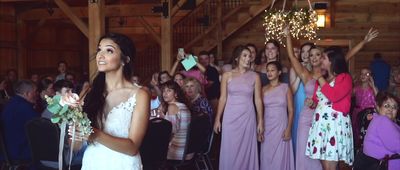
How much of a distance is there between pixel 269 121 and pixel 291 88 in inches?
16.8

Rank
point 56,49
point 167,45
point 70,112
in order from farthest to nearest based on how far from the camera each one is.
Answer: point 56,49, point 167,45, point 70,112

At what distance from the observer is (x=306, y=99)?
5691mm

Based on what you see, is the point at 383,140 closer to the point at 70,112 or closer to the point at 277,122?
the point at 277,122

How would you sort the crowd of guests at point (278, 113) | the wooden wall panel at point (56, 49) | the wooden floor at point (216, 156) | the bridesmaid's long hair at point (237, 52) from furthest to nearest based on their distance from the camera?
the wooden wall panel at point (56, 49), the wooden floor at point (216, 156), the bridesmaid's long hair at point (237, 52), the crowd of guests at point (278, 113)

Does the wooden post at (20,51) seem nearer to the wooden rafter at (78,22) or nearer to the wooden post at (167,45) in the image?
the wooden rafter at (78,22)

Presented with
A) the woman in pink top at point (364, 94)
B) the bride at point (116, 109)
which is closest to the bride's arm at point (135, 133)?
the bride at point (116, 109)

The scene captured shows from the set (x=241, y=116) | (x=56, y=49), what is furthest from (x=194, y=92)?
(x=56, y=49)

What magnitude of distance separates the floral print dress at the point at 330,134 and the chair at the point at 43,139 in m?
2.20

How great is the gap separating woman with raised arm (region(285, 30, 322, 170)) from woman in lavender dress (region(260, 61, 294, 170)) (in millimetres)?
205

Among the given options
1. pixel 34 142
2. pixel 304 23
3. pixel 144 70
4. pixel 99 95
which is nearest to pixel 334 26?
pixel 144 70

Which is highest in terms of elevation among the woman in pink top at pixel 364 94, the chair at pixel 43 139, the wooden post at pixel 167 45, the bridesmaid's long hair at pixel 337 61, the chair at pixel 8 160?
the wooden post at pixel 167 45

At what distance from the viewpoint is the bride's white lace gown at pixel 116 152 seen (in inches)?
107

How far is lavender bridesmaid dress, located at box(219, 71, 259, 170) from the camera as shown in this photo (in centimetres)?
604

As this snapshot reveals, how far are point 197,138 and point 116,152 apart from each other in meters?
3.00
